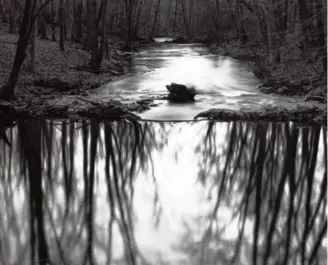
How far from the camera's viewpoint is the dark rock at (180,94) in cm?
1823

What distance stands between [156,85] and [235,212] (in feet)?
49.8

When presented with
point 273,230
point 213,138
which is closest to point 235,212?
point 273,230

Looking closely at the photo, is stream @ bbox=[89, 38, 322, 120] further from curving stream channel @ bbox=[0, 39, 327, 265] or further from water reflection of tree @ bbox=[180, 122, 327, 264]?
water reflection of tree @ bbox=[180, 122, 327, 264]

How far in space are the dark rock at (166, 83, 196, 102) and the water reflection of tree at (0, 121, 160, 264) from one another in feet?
13.6

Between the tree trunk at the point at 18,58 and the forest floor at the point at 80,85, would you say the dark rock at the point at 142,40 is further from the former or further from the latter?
the tree trunk at the point at 18,58

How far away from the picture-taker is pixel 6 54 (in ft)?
75.6

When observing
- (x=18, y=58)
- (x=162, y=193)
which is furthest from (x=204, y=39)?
(x=162, y=193)

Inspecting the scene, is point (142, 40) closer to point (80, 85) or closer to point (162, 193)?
point (80, 85)

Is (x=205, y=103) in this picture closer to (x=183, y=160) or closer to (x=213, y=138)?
(x=213, y=138)

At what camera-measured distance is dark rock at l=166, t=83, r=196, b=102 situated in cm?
1823

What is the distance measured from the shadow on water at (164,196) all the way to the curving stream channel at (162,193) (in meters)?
0.02

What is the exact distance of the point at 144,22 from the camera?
63.1 metres

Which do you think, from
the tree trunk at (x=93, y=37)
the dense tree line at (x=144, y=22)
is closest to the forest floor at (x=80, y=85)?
the tree trunk at (x=93, y=37)

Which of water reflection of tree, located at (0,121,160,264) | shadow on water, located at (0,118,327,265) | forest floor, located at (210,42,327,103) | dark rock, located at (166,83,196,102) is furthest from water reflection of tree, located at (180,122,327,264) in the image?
forest floor, located at (210,42,327,103)
